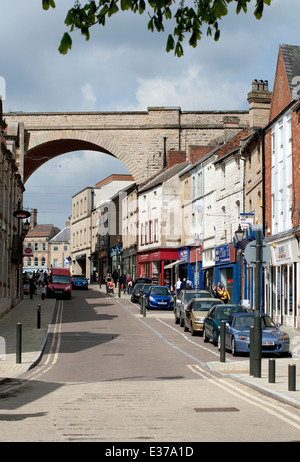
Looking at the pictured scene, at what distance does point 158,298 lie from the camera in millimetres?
41312

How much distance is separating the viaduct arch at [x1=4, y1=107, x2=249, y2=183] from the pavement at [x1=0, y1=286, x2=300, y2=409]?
27227mm

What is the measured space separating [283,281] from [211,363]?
560 inches

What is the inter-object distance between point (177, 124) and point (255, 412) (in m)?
52.2

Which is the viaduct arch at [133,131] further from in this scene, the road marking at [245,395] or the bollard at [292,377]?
the bollard at [292,377]

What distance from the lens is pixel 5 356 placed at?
20547 millimetres

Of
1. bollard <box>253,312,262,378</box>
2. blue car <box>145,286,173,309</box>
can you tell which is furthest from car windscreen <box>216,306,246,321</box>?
blue car <box>145,286,173,309</box>

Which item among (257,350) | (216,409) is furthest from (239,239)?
(216,409)

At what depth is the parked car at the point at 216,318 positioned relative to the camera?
2367 cm

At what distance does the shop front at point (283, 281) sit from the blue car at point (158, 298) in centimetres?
758

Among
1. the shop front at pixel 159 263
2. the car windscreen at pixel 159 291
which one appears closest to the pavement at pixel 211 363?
the car windscreen at pixel 159 291

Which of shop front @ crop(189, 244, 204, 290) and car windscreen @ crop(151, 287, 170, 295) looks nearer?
car windscreen @ crop(151, 287, 170, 295)

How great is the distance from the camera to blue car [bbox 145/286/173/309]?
4125 cm

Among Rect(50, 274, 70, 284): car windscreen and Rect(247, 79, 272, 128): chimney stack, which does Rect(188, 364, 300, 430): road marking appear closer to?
Rect(247, 79, 272, 128): chimney stack
